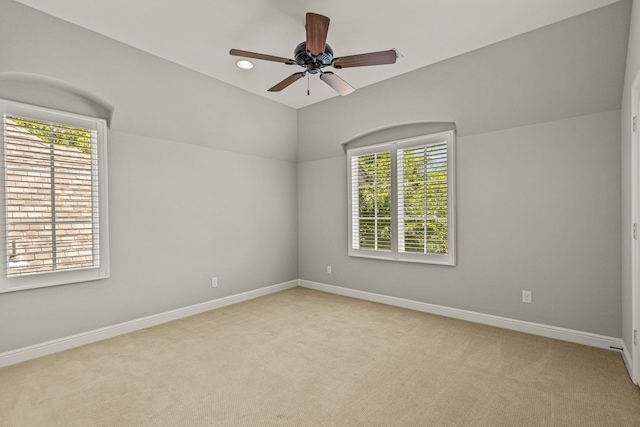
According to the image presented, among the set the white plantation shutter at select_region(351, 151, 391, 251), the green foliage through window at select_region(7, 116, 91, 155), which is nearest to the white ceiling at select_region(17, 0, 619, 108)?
the green foliage through window at select_region(7, 116, 91, 155)

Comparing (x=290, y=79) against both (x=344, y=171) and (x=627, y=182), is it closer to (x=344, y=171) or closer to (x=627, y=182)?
(x=344, y=171)

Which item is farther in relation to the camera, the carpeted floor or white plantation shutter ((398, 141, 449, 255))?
white plantation shutter ((398, 141, 449, 255))

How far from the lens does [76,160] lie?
3.17m

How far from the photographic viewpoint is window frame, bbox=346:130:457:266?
3.86 metres

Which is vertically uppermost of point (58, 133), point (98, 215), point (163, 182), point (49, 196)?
point (58, 133)

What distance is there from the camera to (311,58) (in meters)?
2.83

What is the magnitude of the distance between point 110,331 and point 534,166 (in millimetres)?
4814

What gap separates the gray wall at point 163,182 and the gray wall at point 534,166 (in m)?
1.83

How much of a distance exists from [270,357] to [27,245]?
244cm

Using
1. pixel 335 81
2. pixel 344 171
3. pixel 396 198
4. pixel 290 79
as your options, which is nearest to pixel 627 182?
pixel 396 198

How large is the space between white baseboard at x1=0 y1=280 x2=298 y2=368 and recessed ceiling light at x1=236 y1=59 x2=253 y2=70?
9.95 ft

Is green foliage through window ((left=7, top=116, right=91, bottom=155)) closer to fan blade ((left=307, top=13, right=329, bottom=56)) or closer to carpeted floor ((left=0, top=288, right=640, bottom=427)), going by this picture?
carpeted floor ((left=0, top=288, right=640, bottom=427))

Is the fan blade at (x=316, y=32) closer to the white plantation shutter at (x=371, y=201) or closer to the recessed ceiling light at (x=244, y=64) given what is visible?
the recessed ceiling light at (x=244, y=64)

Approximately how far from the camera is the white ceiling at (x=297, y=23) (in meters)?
2.60
